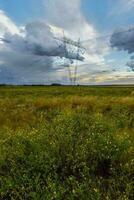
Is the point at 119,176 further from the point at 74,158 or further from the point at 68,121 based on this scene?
the point at 68,121

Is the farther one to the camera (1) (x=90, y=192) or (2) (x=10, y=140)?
(2) (x=10, y=140)

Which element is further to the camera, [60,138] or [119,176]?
[60,138]

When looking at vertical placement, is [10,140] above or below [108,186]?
above

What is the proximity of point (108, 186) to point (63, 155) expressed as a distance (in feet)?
4.48

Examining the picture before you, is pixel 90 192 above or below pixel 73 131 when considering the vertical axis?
below

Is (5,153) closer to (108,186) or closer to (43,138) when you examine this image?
(43,138)

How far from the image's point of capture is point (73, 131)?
9320mm

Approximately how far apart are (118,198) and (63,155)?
1.90m

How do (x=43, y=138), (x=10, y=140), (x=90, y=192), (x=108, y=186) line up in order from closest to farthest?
(x=90, y=192) → (x=108, y=186) → (x=43, y=138) → (x=10, y=140)

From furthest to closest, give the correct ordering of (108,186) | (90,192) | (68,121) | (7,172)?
(68,121)
(7,172)
(108,186)
(90,192)

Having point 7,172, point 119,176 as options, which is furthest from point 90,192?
point 7,172

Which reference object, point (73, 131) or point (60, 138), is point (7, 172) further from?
point (73, 131)

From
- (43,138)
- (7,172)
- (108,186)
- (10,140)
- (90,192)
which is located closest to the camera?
(90,192)

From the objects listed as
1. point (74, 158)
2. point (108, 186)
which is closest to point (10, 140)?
point (74, 158)
